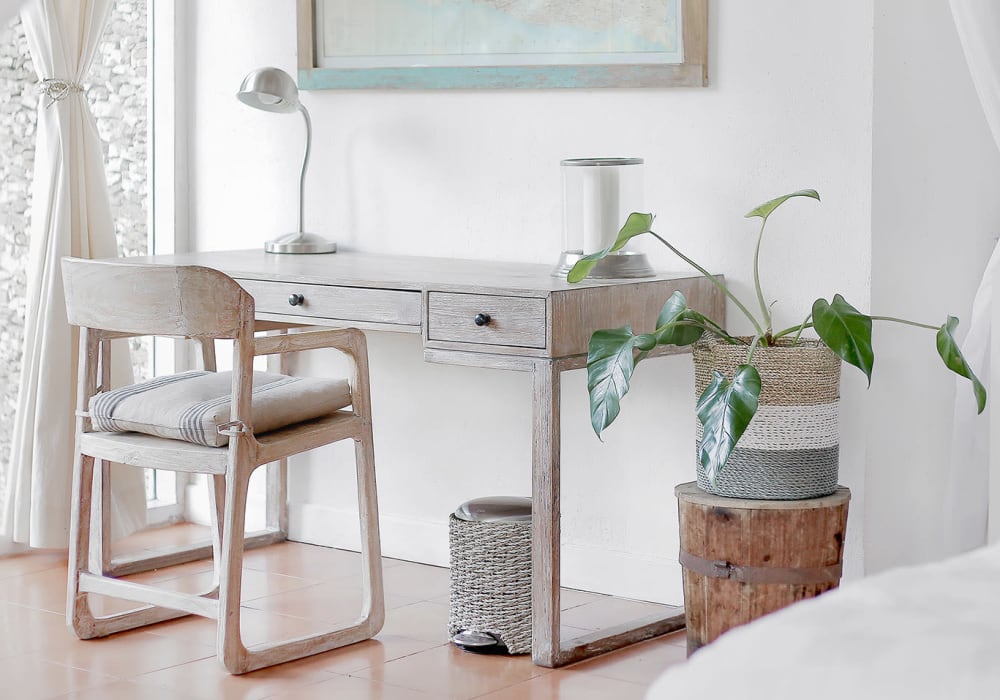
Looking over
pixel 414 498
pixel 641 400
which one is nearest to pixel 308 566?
pixel 414 498

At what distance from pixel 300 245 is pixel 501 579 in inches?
44.4

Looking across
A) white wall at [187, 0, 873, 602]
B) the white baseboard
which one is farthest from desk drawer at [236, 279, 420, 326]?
the white baseboard

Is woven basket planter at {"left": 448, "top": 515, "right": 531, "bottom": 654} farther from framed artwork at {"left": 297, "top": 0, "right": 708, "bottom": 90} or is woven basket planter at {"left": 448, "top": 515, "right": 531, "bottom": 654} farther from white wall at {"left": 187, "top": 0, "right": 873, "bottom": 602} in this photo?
framed artwork at {"left": 297, "top": 0, "right": 708, "bottom": 90}

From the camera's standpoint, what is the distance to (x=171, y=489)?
4.01 metres

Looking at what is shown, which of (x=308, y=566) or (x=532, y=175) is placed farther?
(x=308, y=566)

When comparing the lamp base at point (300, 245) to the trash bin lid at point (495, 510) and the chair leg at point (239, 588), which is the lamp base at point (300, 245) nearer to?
the chair leg at point (239, 588)

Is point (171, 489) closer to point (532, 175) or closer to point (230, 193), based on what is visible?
point (230, 193)

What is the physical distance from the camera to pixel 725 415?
2477 millimetres

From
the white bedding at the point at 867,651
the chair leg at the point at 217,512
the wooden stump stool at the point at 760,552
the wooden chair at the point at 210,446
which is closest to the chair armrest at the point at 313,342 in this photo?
the wooden chair at the point at 210,446

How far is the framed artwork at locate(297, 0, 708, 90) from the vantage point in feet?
10.1

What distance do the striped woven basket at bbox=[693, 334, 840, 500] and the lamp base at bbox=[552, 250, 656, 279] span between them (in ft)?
1.19

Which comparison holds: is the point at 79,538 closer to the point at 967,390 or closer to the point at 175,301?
the point at 175,301

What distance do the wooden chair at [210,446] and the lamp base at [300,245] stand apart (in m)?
0.62

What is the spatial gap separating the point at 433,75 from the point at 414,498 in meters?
1.04
